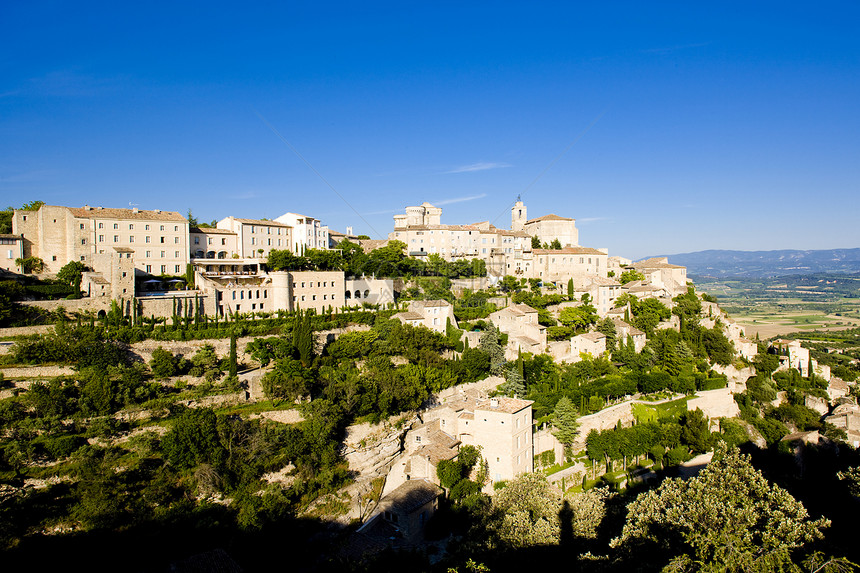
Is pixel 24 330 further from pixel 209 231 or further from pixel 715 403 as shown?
pixel 715 403

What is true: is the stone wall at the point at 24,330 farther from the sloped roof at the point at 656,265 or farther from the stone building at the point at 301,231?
the sloped roof at the point at 656,265

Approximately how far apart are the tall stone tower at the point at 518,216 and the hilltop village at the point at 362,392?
2057 centimetres

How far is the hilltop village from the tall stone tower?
20572mm

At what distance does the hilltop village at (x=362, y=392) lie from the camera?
22828mm

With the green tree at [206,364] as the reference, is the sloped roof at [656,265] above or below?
above

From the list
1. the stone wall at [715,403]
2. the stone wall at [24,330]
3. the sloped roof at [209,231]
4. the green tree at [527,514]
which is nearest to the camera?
the green tree at [527,514]

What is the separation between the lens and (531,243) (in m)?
62.1

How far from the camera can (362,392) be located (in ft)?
100

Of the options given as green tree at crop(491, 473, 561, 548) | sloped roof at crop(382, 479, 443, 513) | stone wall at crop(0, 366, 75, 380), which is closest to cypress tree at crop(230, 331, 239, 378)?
stone wall at crop(0, 366, 75, 380)

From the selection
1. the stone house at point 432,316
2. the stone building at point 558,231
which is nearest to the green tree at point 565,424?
the stone house at point 432,316

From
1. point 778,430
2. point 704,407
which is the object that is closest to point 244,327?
point 704,407

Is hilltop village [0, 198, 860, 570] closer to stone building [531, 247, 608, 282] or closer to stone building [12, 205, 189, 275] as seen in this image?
stone building [12, 205, 189, 275]

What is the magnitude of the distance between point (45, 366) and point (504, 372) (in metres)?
26.3

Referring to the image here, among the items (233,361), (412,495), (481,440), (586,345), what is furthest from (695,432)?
(233,361)
